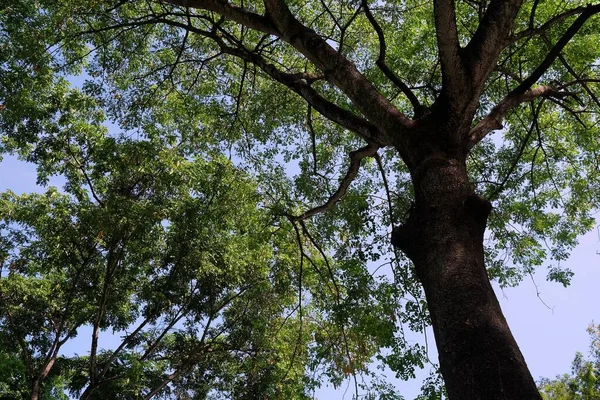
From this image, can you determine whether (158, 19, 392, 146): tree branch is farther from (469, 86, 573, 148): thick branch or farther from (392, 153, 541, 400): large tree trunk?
(392, 153, 541, 400): large tree trunk

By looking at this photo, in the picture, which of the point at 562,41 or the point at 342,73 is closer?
the point at 562,41

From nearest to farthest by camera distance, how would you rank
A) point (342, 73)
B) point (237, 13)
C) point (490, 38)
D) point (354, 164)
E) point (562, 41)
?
1. point (562, 41)
2. point (490, 38)
3. point (342, 73)
4. point (237, 13)
5. point (354, 164)

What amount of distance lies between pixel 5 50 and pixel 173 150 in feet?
10.3

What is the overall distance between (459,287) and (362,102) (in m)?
1.63

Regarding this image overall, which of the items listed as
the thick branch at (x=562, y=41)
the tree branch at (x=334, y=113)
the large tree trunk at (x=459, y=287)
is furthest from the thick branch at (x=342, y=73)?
the thick branch at (x=562, y=41)

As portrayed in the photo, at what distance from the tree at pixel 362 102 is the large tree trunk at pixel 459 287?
2 cm

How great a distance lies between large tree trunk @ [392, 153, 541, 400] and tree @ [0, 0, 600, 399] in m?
0.02

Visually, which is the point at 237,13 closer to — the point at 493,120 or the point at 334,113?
the point at 334,113

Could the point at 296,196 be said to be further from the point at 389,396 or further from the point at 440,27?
the point at 440,27

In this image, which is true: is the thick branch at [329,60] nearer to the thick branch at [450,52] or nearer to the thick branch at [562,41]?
the thick branch at [450,52]

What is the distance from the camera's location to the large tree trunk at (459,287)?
2133 mm

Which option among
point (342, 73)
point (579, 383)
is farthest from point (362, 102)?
point (579, 383)

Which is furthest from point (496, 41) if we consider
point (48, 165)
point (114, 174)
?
point (48, 165)

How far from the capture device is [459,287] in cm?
247
